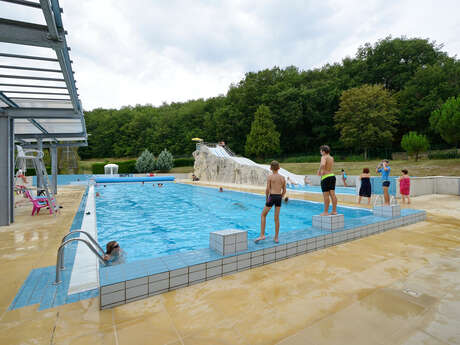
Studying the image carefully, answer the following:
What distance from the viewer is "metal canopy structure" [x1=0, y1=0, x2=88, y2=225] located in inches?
132

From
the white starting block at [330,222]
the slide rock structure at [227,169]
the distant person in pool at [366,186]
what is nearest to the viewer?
the white starting block at [330,222]

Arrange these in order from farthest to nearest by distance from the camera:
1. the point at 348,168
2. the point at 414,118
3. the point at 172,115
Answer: the point at 172,115 < the point at 414,118 < the point at 348,168

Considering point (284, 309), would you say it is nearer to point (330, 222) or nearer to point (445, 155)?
point (330, 222)

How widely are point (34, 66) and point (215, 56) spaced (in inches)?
1112

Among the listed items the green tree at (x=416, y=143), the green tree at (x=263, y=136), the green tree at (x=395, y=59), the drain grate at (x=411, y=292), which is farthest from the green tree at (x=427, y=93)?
the drain grate at (x=411, y=292)

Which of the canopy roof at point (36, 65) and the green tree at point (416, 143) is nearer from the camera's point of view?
the canopy roof at point (36, 65)

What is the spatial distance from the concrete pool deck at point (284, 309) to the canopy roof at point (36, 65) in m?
3.51

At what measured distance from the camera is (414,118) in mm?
32344

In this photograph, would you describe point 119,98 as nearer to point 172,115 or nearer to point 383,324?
point 172,115

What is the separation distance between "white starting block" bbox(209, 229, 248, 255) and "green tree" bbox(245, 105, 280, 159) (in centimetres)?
3399

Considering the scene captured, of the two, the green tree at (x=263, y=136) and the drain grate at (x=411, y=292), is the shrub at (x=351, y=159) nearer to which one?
the green tree at (x=263, y=136)

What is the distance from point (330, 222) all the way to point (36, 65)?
6.60m

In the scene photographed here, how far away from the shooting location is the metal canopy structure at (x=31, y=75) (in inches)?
132

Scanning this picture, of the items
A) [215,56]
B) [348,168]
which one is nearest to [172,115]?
[215,56]
